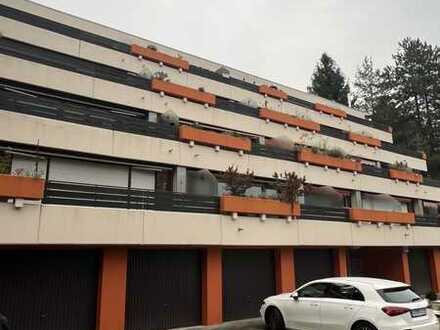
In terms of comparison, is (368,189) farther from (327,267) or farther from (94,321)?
(94,321)

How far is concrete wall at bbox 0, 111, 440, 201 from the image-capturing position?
43.3ft

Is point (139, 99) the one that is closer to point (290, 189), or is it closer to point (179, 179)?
point (179, 179)

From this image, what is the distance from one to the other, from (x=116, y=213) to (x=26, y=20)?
1169 centimetres

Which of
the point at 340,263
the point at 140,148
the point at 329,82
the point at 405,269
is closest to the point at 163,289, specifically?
the point at 140,148

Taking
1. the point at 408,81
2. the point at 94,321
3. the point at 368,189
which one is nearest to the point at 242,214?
the point at 94,321

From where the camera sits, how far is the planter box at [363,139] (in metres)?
26.8

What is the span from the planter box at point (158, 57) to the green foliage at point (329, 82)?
2770 centimetres

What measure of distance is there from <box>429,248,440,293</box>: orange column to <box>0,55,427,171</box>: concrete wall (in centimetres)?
774

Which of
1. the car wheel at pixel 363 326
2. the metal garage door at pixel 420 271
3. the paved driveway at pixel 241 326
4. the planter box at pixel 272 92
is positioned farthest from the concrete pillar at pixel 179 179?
the metal garage door at pixel 420 271

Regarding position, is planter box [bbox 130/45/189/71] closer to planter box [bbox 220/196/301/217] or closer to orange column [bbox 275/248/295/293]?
planter box [bbox 220/196/301/217]

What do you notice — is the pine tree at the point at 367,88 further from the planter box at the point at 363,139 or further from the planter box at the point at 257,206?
the planter box at the point at 257,206

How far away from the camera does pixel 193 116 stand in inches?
776

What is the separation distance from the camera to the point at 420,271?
23141 mm

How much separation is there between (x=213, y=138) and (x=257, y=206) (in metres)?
3.86
